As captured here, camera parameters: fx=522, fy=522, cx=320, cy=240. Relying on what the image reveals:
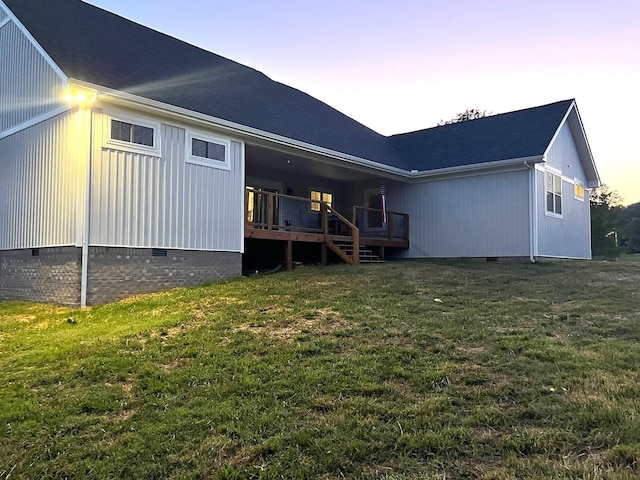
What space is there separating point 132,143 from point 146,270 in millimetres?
2476

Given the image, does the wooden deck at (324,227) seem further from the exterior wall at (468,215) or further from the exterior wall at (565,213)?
the exterior wall at (565,213)

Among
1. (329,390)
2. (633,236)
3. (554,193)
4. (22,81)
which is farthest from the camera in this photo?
(633,236)

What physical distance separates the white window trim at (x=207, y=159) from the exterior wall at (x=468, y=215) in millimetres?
7452

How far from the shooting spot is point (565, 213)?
16.7m

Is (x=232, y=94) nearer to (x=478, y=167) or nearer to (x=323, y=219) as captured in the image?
(x=323, y=219)

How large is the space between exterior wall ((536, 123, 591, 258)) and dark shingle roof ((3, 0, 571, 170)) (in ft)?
3.48

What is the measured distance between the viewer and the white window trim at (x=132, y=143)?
9680mm

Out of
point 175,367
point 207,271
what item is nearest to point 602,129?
point 207,271

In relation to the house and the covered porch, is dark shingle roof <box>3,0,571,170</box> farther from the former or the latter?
the covered porch

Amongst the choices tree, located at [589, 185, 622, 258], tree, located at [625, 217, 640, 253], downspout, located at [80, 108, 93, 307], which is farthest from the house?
tree, located at [625, 217, 640, 253]

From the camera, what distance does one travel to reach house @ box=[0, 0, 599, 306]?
32.0 feet

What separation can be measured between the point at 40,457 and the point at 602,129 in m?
23.4

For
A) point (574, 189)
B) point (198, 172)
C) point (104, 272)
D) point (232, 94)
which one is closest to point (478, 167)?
point (574, 189)

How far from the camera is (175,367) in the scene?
18.4 ft
